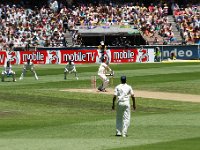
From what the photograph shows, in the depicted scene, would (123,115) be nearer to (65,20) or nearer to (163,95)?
(163,95)

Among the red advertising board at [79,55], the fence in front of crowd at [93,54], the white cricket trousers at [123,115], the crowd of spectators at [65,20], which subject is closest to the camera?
the white cricket trousers at [123,115]

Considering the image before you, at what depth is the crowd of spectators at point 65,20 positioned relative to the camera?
75.8 meters

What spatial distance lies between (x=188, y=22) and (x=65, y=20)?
48.1 feet

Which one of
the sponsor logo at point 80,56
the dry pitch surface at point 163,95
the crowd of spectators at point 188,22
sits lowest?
the dry pitch surface at point 163,95

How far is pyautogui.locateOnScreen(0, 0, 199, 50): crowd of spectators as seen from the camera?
75750 mm

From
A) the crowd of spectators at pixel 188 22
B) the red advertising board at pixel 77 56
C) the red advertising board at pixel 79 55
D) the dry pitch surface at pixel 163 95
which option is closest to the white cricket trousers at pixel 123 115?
the dry pitch surface at pixel 163 95

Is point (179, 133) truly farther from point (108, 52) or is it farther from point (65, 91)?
point (108, 52)

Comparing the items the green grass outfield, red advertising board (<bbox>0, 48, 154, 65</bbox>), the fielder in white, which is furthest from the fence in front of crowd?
the fielder in white

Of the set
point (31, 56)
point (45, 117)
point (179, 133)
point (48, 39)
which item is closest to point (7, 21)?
point (48, 39)

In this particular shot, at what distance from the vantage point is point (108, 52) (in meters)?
71.1

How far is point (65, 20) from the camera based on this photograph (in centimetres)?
8012

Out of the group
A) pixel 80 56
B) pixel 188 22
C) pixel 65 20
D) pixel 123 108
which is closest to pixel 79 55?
pixel 80 56

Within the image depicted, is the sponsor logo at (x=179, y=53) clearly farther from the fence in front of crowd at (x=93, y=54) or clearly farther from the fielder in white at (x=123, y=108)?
the fielder in white at (x=123, y=108)

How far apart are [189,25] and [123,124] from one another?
202 ft
